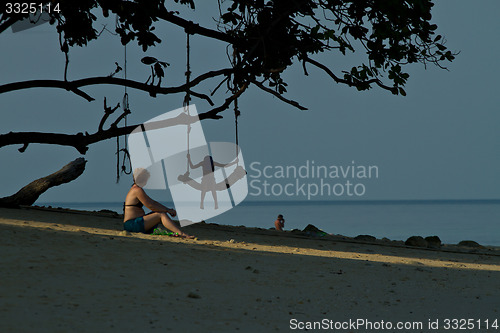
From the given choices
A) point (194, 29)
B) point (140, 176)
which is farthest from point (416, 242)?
point (140, 176)

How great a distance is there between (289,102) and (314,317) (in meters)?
6.00

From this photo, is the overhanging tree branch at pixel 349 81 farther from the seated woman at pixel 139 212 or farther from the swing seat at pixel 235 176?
the seated woman at pixel 139 212

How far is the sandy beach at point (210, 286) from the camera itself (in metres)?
5.50

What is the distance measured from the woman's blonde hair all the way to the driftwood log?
18.4 ft

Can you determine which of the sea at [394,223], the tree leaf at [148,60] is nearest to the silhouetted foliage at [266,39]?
the tree leaf at [148,60]

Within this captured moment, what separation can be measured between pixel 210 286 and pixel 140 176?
156 inches

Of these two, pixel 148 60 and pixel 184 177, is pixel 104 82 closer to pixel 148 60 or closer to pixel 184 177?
pixel 148 60

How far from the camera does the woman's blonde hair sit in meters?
10.4

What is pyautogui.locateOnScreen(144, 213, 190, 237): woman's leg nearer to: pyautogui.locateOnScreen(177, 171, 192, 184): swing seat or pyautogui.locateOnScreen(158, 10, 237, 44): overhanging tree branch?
pyautogui.locateOnScreen(177, 171, 192, 184): swing seat

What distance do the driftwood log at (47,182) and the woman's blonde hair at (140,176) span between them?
5.60 m

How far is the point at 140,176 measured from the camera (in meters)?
10.5

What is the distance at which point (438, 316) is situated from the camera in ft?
21.7

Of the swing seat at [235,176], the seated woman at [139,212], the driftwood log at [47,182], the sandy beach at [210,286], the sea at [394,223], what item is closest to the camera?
the sandy beach at [210,286]
